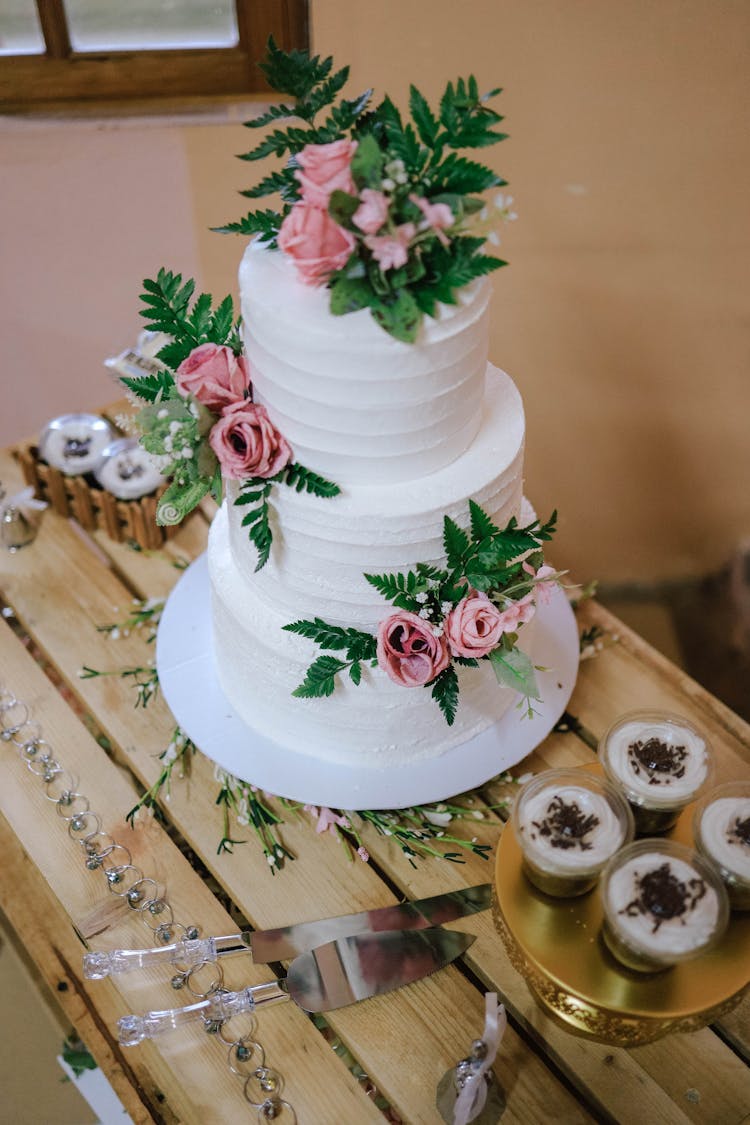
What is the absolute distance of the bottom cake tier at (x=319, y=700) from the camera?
127 centimetres

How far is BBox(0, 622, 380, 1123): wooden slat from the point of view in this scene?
3.83 ft

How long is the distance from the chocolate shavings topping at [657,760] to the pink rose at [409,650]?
0.25 metres

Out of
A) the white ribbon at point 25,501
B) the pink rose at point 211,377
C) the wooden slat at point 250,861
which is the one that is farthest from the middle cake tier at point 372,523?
the white ribbon at point 25,501

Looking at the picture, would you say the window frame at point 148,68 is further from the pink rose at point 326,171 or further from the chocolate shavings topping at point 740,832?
the chocolate shavings topping at point 740,832

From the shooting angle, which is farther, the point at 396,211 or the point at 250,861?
the point at 250,861

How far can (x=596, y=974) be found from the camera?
1081 mm

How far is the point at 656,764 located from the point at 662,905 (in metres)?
0.19

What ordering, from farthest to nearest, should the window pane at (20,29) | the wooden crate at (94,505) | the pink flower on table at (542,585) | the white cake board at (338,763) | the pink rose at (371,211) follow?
the window pane at (20,29)
the wooden crate at (94,505)
the white cake board at (338,763)
the pink flower on table at (542,585)
the pink rose at (371,211)

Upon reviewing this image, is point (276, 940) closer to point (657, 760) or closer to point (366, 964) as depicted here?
point (366, 964)

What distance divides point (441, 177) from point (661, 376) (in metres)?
1.53

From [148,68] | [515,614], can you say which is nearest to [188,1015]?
[515,614]

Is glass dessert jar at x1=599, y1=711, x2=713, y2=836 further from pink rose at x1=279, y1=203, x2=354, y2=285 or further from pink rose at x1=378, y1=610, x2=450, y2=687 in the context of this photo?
pink rose at x1=279, y1=203, x2=354, y2=285

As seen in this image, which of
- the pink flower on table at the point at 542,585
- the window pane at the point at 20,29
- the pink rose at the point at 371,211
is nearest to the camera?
the pink rose at the point at 371,211

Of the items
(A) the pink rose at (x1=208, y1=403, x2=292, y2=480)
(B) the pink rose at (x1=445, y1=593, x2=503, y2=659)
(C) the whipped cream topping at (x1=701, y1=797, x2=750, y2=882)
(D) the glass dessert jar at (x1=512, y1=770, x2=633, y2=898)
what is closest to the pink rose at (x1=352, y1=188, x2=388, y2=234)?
(A) the pink rose at (x1=208, y1=403, x2=292, y2=480)
